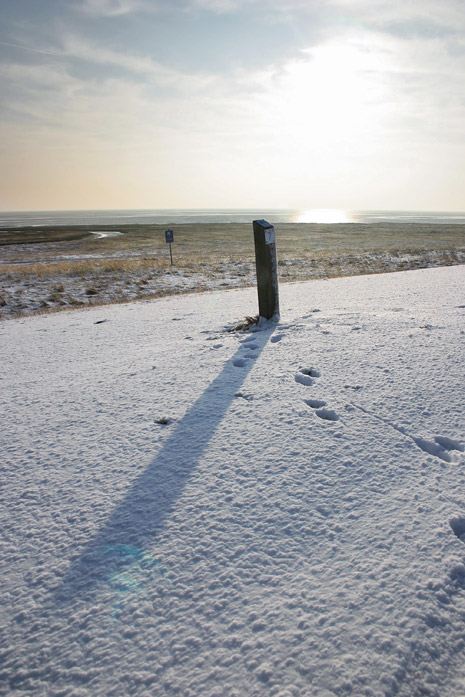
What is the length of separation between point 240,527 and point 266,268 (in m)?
3.16

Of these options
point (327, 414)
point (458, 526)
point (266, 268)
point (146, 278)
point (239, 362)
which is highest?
point (266, 268)

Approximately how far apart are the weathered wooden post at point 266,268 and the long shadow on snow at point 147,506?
6.19 feet

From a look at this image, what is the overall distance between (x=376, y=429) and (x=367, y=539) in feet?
2.63

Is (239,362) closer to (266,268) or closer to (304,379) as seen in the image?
(304,379)

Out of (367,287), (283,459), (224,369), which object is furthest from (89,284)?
(283,459)

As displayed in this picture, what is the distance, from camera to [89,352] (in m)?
4.01

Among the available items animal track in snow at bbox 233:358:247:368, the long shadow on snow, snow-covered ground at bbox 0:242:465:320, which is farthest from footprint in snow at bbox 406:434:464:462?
snow-covered ground at bbox 0:242:465:320

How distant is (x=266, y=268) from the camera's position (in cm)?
425

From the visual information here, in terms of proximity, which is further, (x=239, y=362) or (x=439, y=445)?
(x=239, y=362)

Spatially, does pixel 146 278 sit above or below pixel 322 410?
above

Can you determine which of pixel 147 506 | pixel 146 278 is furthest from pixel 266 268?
pixel 146 278

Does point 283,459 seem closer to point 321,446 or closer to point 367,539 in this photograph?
point 321,446

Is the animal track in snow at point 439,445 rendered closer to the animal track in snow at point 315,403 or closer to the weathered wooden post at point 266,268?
the animal track in snow at point 315,403

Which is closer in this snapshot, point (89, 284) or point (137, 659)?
point (137, 659)
